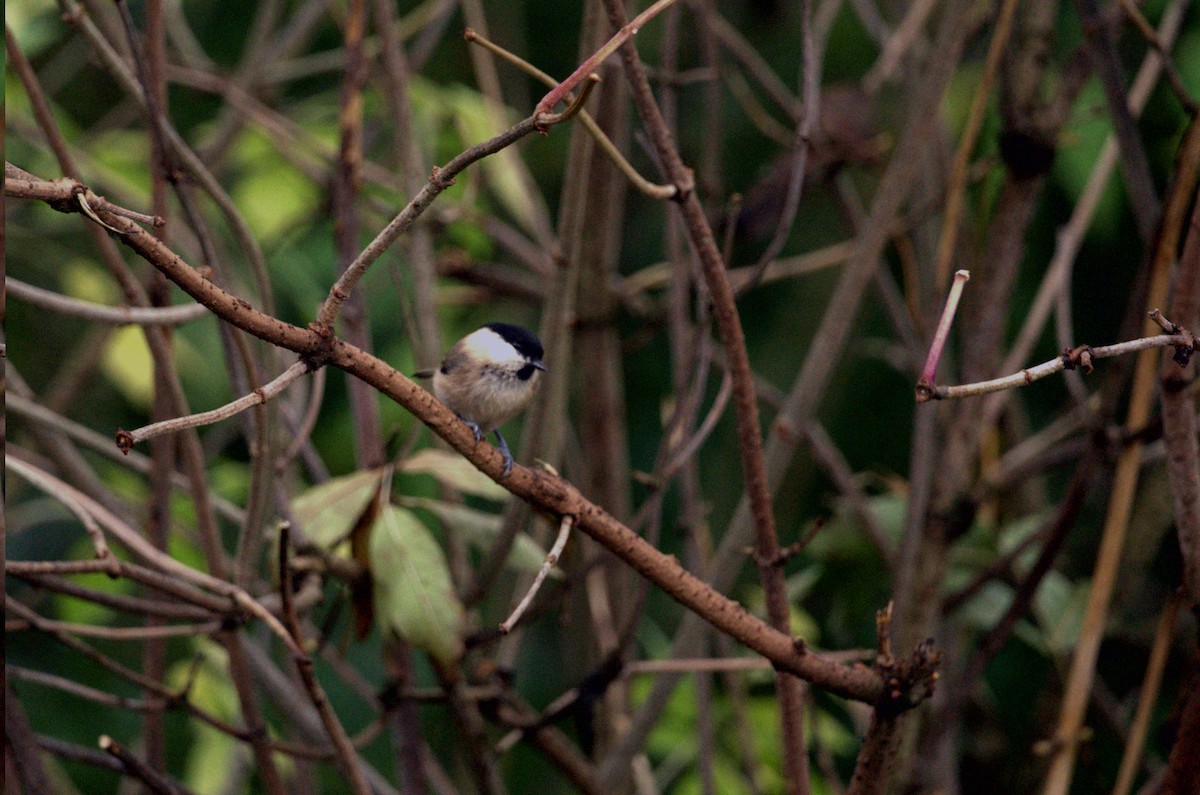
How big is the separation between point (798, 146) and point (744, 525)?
0.53 metres

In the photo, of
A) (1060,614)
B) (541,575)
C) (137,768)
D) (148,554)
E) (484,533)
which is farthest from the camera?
(1060,614)

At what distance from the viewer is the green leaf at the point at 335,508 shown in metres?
1.58

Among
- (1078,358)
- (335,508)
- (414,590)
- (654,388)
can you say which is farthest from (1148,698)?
(654,388)

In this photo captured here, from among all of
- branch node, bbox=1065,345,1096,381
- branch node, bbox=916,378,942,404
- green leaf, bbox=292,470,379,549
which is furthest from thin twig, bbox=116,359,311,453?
green leaf, bbox=292,470,379,549

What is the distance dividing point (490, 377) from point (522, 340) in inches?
3.2

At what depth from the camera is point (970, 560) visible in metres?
2.01

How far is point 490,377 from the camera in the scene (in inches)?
75.4

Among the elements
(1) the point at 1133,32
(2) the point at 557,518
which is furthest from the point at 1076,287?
(2) the point at 557,518

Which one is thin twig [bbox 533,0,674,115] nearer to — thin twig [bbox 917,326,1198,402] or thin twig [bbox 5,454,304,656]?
thin twig [bbox 917,326,1198,402]

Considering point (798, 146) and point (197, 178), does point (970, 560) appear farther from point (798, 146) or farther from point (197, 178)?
point (197, 178)

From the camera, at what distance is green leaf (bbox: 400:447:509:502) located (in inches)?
64.2

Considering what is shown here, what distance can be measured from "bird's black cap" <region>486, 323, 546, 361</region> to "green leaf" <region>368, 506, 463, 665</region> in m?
0.42

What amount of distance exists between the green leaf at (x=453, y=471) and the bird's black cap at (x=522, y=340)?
25 cm

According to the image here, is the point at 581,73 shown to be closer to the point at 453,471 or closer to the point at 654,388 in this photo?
the point at 453,471
